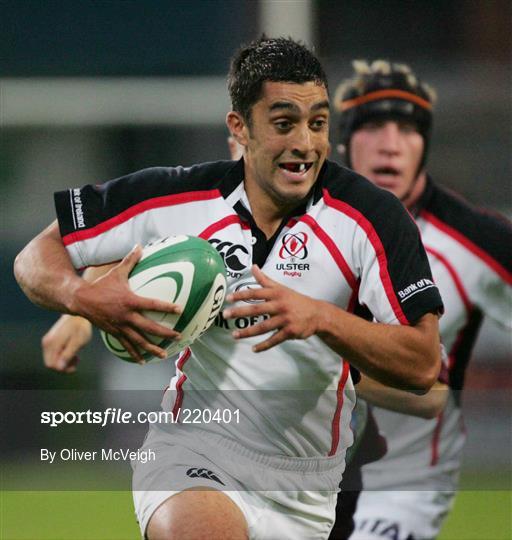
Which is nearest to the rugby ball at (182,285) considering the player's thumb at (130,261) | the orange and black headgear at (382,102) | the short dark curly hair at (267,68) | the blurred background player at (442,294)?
the player's thumb at (130,261)

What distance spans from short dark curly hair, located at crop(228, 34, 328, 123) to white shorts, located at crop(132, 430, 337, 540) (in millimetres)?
987

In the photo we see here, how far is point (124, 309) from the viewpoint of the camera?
2627 mm

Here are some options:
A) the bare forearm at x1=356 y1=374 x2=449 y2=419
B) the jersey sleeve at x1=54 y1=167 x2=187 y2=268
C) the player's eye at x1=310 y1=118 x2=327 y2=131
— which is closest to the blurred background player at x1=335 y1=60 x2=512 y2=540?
the bare forearm at x1=356 y1=374 x2=449 y2=419

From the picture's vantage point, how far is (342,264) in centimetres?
288

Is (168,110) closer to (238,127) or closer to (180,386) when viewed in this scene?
(238,127)

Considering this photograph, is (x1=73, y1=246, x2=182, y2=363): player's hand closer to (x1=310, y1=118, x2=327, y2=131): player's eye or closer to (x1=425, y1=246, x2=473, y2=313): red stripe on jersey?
(x1=310, y1=118, x2=327, y2=131): player's eye

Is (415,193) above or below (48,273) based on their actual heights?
above

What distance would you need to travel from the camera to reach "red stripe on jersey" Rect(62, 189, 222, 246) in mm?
3012

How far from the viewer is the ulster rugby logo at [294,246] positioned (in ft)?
9.57

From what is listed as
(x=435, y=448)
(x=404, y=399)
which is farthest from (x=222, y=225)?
(x=435, y=448)

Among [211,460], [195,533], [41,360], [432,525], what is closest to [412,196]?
[432,525]

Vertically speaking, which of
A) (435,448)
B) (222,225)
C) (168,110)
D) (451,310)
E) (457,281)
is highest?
(168,110)

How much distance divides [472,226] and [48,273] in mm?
1915

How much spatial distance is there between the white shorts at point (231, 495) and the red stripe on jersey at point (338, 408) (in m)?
0.14
